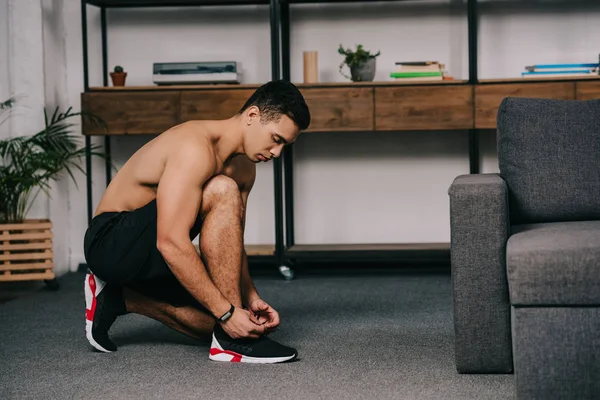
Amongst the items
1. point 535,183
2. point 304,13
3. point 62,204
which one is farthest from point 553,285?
point 62,204

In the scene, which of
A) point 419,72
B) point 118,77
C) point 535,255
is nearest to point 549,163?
point 535,255

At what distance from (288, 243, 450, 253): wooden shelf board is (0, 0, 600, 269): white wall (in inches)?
6.7

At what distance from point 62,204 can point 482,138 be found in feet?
7.68

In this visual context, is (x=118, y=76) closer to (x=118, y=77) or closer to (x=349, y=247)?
(x=118, y=77)

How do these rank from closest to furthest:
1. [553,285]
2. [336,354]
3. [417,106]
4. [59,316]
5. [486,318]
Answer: [553,285] < [486,318] < [336,354] < [59,316] < [417,106]

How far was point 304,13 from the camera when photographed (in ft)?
15.1

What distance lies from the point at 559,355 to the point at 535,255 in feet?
0.78

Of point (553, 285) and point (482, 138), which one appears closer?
point (553, 285)

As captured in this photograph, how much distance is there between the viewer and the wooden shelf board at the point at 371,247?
4.31 meters

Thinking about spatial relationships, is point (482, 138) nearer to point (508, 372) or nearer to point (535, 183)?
point (535, 183)

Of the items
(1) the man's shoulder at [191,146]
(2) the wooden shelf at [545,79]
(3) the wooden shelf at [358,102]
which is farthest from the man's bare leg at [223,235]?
(2) the wooden shelf at [545,79]

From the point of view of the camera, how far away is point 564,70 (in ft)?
13.5

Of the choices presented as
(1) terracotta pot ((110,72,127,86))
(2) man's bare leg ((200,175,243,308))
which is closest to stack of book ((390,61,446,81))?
(1) terracotta pot ((110,72,127,86))

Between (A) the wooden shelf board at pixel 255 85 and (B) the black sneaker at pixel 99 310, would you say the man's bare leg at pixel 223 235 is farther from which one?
(A) the wooden shelf board at pixel 255 85
